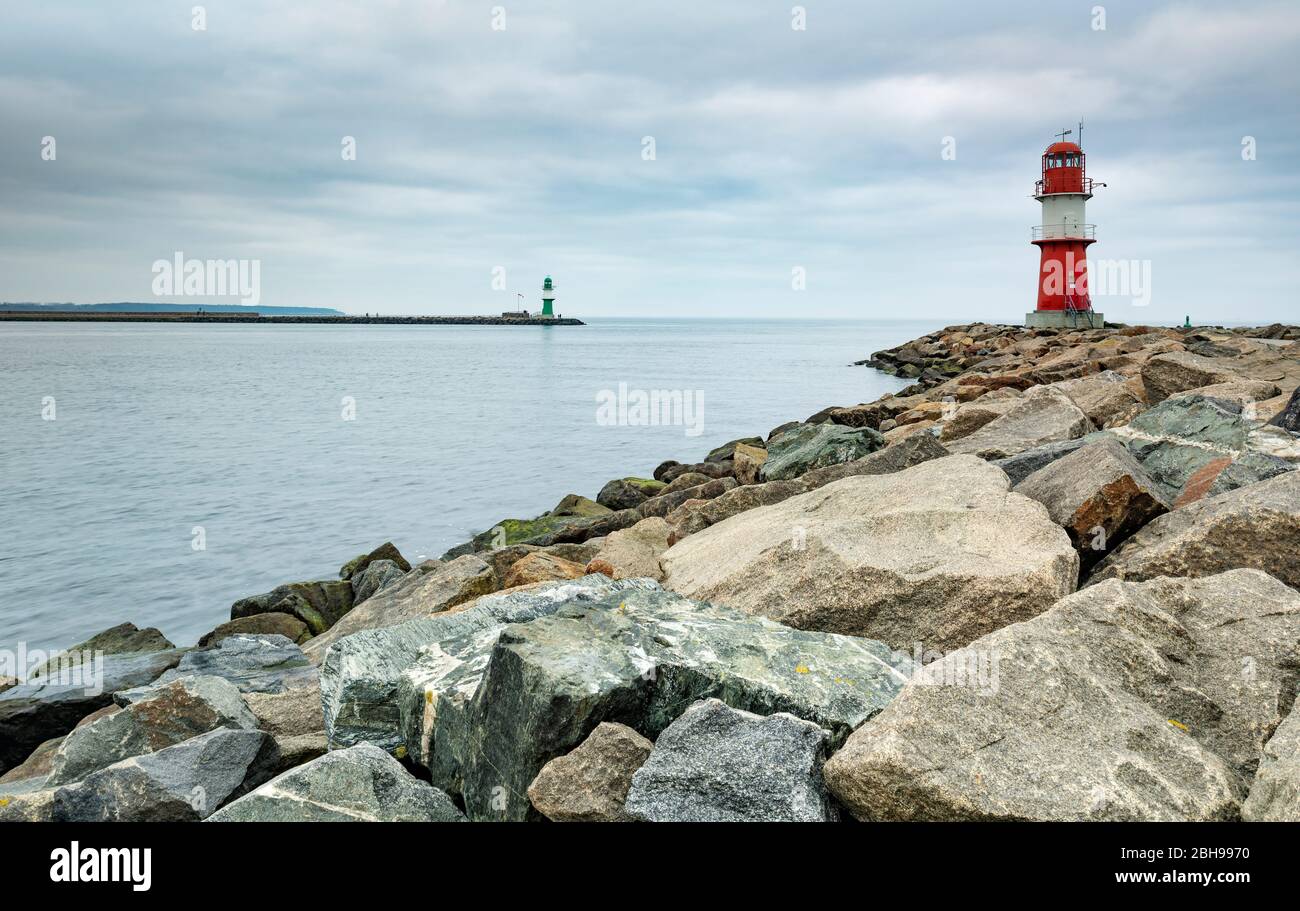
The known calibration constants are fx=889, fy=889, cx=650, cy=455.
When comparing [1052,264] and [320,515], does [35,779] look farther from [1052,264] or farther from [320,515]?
[1052,264]

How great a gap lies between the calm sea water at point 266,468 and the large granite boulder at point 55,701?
319 cm

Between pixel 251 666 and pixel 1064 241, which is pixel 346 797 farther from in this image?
pixel 1064 241

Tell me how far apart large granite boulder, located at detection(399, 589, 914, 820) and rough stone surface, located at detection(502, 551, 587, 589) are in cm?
253

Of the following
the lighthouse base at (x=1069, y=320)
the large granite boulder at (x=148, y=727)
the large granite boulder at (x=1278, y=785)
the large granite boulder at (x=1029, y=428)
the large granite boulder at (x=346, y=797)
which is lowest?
the large granite boulder at (x=148, y=727)

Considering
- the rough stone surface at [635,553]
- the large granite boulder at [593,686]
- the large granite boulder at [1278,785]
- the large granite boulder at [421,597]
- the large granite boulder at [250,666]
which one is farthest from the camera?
the large granite boulder at [421,597]

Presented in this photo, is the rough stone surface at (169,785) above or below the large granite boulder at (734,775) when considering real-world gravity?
below

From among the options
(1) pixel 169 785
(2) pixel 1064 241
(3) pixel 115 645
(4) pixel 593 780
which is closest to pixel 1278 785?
(4) pixel 593 780

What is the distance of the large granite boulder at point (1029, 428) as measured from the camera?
8.70 meters

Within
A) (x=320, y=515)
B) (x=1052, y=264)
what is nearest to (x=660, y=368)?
(x=1052, y=264)

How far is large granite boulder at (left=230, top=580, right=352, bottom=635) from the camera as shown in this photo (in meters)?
10.1

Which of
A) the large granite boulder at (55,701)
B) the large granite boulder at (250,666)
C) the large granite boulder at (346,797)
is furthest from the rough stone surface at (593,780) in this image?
the large granite boulder at (55,701)

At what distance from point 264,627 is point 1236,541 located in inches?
340

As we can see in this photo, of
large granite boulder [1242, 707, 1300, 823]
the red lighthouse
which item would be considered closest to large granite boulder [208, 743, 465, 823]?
large granite boulder [1242, 707, 1300, 823]

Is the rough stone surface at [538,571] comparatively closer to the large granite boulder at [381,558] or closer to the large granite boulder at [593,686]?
the large granite boulder at [593,686]
